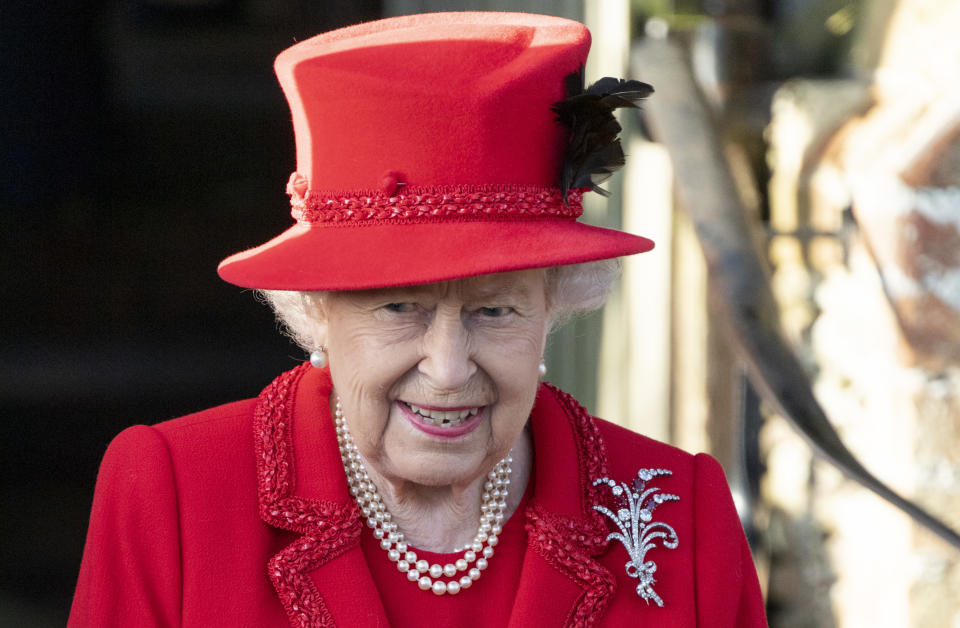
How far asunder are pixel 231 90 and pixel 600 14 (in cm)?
120

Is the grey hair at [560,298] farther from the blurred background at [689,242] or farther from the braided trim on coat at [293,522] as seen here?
→ the blurred background at [689,242]

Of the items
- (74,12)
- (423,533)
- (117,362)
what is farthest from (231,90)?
(423,533)

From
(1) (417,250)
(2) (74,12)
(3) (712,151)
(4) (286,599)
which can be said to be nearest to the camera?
(1) (417,250)

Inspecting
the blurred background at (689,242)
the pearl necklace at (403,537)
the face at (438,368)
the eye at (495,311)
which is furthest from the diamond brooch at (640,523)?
the blurred background at (689,242)

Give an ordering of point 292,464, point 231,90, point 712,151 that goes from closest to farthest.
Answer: point 292,464
point 231,90
point 712,151

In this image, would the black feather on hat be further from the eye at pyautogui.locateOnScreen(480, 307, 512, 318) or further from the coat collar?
the coat collar

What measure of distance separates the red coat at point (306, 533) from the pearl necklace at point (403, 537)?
0.10ft

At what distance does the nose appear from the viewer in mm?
1849

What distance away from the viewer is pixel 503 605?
2.09 meters

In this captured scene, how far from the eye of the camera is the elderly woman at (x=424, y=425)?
1797 mm

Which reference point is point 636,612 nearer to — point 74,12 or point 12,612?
point 12,612

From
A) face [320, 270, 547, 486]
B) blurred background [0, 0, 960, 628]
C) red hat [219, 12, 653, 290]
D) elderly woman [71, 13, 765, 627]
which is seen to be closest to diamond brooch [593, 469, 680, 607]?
elderly woman [71, 13, 765, 627]

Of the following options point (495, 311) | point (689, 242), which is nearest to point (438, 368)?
point (495, 311)

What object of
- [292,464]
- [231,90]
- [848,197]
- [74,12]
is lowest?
[292,464]
